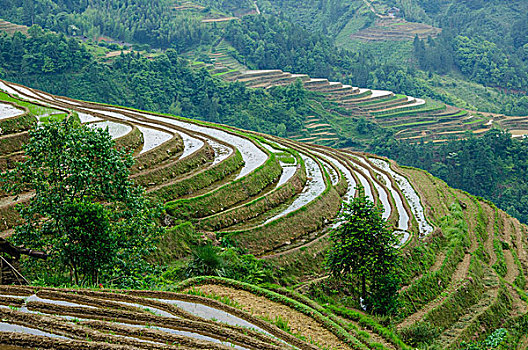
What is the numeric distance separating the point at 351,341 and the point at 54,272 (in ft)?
22.9

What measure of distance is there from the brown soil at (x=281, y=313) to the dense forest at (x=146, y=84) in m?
49.5

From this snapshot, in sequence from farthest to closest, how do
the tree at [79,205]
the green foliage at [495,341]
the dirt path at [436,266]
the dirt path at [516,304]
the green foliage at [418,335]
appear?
the dirt path at [516,304] → the dirt path at [436,266] → the green foliage at [495,341] → the green foliage at [418,335] → the tree at [79,205]

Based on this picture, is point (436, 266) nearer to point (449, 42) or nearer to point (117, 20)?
point (117, 20)

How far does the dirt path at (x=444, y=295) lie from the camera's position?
590 inches

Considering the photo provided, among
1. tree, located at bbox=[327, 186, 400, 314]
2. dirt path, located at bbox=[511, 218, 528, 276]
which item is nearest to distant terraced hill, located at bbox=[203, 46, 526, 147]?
dirt path, located at bbox=[511, 218, 528, 276]

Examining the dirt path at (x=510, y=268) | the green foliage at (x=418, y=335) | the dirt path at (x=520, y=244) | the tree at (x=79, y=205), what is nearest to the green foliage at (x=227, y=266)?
the tree at (x=79, y=205)

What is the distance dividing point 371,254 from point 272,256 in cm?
317

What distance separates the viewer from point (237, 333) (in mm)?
8828

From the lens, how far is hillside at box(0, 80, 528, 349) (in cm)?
889

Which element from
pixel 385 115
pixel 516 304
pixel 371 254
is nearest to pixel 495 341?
pixel 516 304

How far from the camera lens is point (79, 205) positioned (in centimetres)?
1060

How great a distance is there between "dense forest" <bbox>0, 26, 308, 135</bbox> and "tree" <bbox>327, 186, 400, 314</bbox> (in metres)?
48.2

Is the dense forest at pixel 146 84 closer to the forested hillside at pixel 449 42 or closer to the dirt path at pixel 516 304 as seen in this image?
the forested hillside at pixel 449 42

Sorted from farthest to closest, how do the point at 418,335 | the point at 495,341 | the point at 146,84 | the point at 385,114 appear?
the point at 385,114 → the point at 146,84 → the point at 495,341 → the point at 418,335
